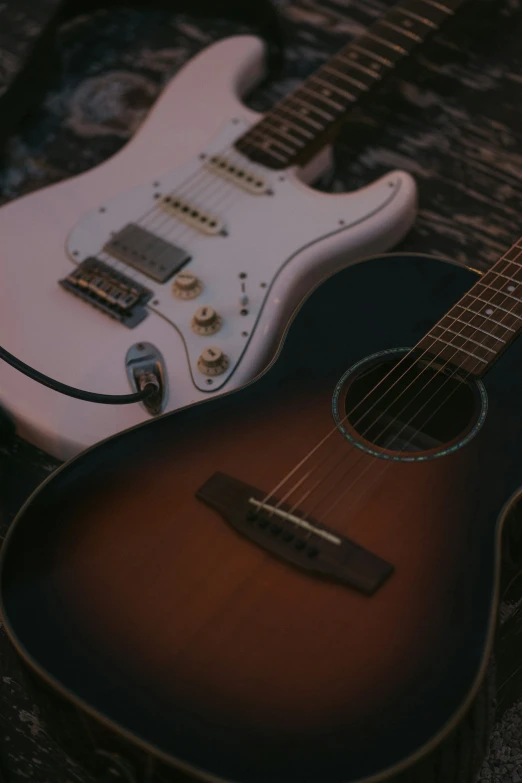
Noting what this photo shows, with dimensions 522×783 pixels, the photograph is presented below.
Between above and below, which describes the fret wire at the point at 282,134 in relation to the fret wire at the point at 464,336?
above

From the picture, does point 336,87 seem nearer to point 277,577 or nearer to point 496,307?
point 496,307

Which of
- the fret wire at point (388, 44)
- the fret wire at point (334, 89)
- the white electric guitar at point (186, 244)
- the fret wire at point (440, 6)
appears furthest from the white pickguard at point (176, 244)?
the fret wire at point (440, 6)

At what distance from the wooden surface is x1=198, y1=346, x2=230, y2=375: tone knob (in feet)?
1.59

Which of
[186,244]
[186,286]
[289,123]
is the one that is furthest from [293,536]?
[289,123]

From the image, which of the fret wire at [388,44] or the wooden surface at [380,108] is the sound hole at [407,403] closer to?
the wooden surface at [380,108]

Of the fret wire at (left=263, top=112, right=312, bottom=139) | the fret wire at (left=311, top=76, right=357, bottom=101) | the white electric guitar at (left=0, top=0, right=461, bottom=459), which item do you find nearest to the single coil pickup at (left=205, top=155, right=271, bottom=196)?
the white electric guitar at (left=0, top=0, right=461, bottom=459)

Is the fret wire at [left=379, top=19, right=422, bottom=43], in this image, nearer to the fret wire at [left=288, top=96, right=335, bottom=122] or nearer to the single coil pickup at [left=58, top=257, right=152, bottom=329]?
the fret wire at [left=288, top=96, right=335, bottom=122]

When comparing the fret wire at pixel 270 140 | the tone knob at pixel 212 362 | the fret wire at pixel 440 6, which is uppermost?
the fret wire at pixel 440 6

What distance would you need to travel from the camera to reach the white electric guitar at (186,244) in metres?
1.13

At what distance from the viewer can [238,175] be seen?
135cm

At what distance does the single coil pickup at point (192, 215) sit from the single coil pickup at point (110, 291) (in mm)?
141

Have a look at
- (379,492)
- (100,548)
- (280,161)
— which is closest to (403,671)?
(379,492)

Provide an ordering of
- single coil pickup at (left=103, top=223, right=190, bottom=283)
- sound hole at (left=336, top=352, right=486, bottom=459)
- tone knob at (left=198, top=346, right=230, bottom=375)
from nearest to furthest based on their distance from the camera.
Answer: sound hole at (left=336, top=352, right=486, bottom=459) < tone knob at (left=198, top=346, right=230, bottom=375) < single coil pickup at (left=103, top=223, right=190, bottom=283)

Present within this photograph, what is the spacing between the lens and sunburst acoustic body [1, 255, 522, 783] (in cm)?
73
